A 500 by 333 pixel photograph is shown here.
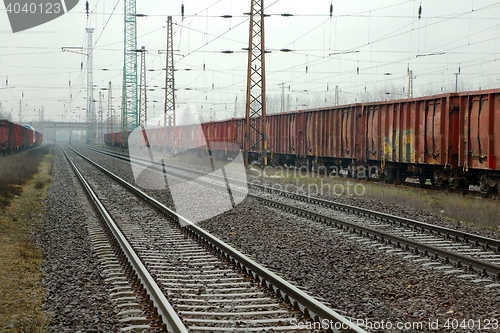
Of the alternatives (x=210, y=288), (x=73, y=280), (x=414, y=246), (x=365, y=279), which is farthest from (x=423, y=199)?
(x=73, y=280)

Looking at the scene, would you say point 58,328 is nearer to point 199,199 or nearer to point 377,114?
point 199,199

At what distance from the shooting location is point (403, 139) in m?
20.0

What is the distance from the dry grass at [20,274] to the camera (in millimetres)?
5699

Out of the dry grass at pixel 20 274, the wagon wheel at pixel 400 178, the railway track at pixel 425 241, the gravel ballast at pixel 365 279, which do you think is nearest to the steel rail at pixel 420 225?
the railway track at pixel 425 241

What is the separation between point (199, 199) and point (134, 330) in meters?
11.9

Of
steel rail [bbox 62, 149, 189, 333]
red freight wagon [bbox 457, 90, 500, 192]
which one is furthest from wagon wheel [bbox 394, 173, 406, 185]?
steel rail [bbox 62, 149, 189, 333]

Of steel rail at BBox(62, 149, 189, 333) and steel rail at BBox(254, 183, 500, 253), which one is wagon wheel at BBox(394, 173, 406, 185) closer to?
steel rail at BBox(254, 183, 500, 253)

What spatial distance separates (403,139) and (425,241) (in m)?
10.5

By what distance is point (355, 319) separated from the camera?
5574 millimetres

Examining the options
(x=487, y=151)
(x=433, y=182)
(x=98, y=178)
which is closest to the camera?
(x=487, y=151)

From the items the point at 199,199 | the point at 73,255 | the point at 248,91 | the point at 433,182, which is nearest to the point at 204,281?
the point at 73,255

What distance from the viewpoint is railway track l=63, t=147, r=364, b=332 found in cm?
543

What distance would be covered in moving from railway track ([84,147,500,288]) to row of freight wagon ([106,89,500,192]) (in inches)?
197

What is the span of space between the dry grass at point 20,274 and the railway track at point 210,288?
1.27 meters
